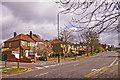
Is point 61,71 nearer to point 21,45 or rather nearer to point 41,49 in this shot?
point 41,49

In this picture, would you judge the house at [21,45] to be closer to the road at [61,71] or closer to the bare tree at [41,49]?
the bare tree at [41,49]

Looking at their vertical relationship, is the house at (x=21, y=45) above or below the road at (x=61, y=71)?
above

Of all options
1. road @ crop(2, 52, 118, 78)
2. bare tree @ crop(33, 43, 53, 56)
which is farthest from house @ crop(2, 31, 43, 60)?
road @ crop(2, 52, 118, 78)

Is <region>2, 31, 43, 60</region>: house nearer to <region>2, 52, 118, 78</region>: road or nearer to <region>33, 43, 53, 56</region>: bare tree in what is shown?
<region>33, 43, 53, 56</region>: bare tree

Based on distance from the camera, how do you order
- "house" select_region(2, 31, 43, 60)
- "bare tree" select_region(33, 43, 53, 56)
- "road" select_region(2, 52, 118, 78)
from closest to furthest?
"road" select_region(2, 52, 118, 78) → "house" select_region(2, 31, 43, 60) → "bare tree" select_region(33, 43, 53, 56)

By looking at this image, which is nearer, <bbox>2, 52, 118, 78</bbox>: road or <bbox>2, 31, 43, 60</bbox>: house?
<bbox>2, 52, 118, 78</bbox>: road

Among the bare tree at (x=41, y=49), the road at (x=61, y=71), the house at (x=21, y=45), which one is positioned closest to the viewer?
the road at (x=61, y=71)

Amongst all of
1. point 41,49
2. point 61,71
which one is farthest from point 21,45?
point 61,71

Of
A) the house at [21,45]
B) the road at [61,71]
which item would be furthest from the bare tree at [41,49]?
the road at [61,71]

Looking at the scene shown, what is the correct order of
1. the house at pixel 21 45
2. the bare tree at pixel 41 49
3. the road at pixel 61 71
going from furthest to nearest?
the bare tree at pixel 41 49 → the house at pixel 21 45 → the road at pixel 61 71

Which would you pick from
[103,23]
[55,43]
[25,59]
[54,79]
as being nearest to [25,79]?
[54,79]

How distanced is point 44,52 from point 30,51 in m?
4.39

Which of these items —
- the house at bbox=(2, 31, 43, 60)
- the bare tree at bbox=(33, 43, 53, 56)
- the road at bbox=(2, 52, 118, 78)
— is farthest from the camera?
the bare tree at bbox=(33, 43, 53, 56)

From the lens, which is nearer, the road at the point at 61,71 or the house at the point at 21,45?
the road at the point at 61,71
